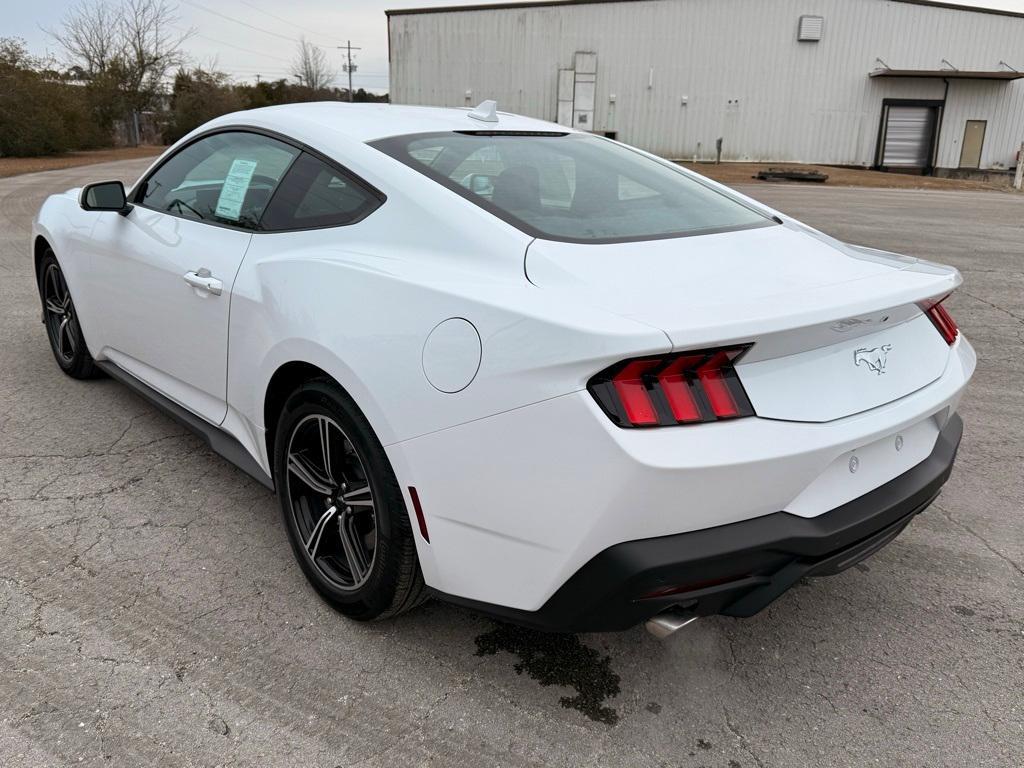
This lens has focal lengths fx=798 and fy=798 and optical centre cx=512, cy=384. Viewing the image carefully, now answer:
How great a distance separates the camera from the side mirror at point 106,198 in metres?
3.48

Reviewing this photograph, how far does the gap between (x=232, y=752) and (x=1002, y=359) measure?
5.40 m

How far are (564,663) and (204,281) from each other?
1793mm

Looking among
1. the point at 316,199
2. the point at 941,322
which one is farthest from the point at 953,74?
Result: the point at 316,199

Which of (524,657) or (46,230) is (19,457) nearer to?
(46,230)

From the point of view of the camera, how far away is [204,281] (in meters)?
2.84

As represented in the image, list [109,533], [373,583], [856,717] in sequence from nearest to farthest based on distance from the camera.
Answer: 1. [856,717]
2. [373,583]
3. [109,533]

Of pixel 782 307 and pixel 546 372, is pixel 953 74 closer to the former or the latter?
pixel 782 307

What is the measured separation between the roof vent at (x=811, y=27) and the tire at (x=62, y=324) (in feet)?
116

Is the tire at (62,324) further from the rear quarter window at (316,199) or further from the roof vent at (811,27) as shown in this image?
the roof vent at (811,27)

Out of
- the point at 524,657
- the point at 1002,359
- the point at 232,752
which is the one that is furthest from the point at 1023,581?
the point at 1002,359

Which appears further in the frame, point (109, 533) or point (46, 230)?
point (46, 230)

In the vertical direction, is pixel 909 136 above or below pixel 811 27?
below

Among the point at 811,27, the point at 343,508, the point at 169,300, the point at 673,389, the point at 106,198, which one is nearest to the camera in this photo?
the point at 673,389

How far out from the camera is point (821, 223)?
12.7 meters
